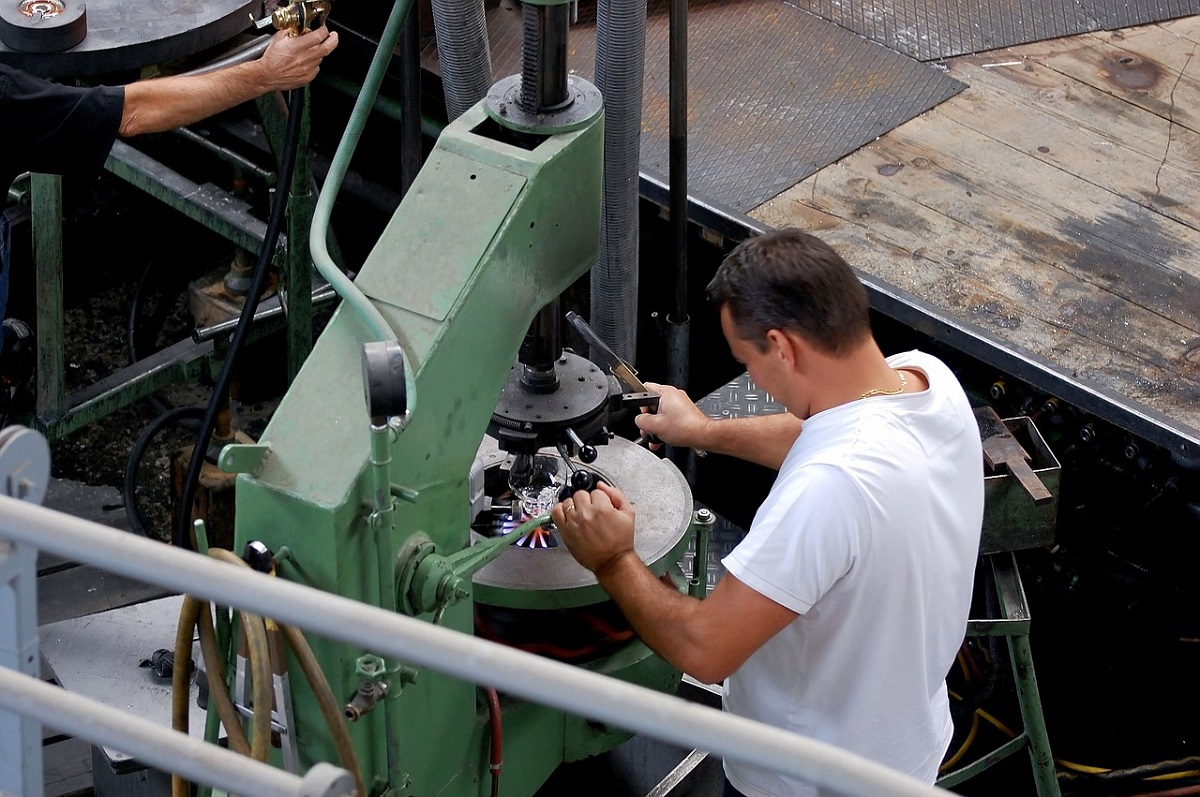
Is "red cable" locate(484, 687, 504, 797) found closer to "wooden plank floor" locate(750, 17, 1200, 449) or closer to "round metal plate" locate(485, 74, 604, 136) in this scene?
"round metal plate" locate(485, 74, 604, 136)

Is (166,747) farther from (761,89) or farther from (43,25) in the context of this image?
(761,89)

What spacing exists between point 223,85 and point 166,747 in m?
1.63

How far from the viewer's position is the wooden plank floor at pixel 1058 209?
10.3 ft

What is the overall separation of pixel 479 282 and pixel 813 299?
45 centimetres

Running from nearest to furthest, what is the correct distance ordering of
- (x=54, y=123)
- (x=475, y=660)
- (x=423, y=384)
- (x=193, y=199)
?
(x=475, y=660)
(x=423, y=384)
(x=54, y=123)
(x=193, y=199)

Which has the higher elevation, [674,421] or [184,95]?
[184,95]

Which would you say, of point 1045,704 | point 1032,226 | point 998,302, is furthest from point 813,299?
point 1045,704

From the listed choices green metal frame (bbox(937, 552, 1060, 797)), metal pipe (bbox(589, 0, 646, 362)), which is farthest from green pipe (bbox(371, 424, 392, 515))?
green metal frame (bbox(937, 552, 1060, 797))

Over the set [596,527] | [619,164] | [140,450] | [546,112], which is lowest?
[140,450]

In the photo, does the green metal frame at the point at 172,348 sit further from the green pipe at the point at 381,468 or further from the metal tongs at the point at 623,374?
the green pipe at the point at 381,468

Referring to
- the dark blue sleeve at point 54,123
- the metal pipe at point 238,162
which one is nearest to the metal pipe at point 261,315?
the metal pipe at point 238,162

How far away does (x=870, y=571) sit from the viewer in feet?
5.97

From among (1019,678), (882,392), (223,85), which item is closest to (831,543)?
(882,392)

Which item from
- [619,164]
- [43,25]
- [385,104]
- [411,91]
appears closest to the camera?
[43,25]
